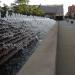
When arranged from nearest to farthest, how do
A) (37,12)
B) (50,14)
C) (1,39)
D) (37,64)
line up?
(37,64) → (1,39) → (37,12) → (50,14)

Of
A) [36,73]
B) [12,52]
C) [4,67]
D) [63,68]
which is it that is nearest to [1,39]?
[12,52]

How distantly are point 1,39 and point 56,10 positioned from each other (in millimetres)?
122258

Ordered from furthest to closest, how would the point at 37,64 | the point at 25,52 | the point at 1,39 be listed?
1. the point at 25,52
2. the point at 1,39
3. the point at 37,64

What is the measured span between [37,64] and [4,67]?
2.16ft

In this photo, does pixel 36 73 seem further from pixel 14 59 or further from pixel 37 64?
pixel 14 59

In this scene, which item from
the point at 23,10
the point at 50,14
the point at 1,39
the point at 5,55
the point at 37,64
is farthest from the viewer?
the point at 50,14

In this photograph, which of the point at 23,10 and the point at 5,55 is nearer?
the point at 5,55

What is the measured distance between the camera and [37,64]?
17.9 ft

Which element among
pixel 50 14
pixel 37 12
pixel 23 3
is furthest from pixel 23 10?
pixel 50 14

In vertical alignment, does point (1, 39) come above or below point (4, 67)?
above

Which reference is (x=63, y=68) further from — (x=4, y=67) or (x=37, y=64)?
(x=4, y=67)

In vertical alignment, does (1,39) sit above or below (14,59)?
above

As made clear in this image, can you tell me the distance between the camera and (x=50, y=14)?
12500cm

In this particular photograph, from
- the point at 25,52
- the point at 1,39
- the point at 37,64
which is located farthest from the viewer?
the point at 25,52
